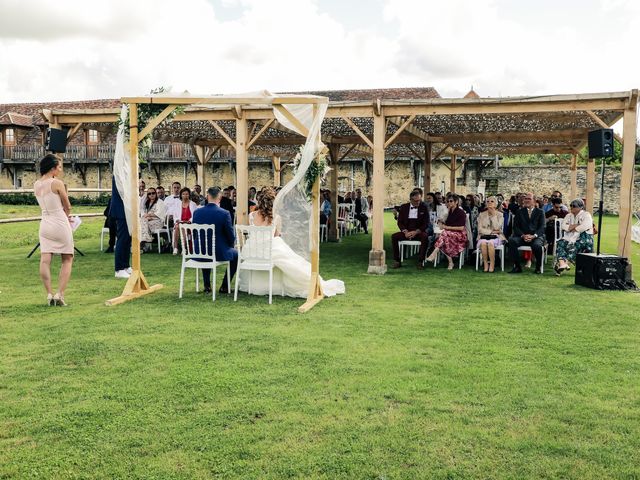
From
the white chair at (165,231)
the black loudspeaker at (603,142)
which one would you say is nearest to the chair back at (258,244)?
the black loudspeaker at (603,142)

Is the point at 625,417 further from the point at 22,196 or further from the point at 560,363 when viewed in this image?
the point at 22,196

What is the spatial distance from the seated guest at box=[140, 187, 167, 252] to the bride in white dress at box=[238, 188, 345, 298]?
510cm

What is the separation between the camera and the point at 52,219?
6.35m

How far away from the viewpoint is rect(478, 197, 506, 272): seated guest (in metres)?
9.90

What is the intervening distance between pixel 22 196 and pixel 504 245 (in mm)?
30547

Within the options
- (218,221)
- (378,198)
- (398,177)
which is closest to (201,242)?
(218,221)

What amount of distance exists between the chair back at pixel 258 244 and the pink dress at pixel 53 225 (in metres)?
1.94

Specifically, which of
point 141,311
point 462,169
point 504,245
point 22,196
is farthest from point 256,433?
point 22,196

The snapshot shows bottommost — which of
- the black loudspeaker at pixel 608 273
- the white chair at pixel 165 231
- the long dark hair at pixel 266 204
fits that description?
the black loudspeaker at pixel 608 273

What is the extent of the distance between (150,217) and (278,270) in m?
5.58

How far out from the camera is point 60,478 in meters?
2.73

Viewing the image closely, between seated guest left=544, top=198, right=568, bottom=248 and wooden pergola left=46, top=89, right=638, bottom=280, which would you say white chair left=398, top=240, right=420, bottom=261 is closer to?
wooden pergola left=46, top=89, right=638, bottom=280

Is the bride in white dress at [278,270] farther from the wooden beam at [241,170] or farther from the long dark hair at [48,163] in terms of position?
the wooden beam at [241,170]

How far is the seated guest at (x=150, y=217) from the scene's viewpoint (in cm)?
A: 1188
